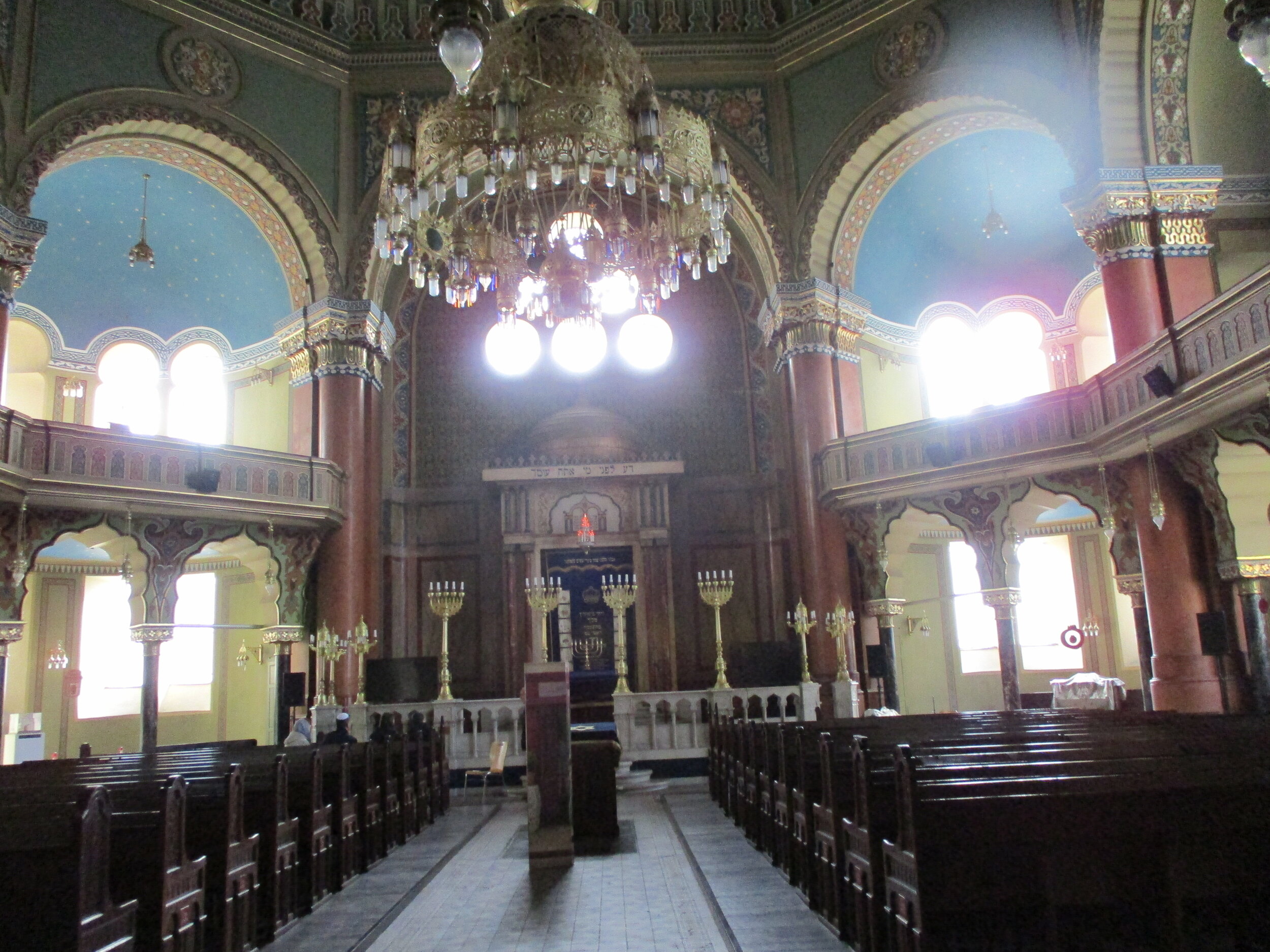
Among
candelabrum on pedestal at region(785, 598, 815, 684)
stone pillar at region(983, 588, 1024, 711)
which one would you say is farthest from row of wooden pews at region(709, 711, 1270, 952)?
candelabrum on pedestal at region(785, 598, 815, 684)

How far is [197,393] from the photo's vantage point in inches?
831

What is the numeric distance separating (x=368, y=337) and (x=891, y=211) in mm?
10504

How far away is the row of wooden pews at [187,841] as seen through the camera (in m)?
3.76

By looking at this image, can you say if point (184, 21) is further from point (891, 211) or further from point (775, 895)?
point (775, 895)

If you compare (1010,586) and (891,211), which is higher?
(891,211)

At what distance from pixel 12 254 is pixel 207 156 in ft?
14.6

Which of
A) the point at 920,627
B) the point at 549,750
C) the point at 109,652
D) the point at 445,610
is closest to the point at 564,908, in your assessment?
the point at 549,750

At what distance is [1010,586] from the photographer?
Answer: 15.7m

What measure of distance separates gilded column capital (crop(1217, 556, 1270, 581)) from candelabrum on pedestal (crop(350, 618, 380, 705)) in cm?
1300

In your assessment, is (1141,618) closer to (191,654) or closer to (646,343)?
(646,343)

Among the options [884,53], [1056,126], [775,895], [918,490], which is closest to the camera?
[775,895]

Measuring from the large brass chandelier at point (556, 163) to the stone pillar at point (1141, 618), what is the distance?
7889 millimetres

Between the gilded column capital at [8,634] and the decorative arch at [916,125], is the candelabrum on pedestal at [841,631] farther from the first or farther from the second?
the gilded column capital at [8,634]

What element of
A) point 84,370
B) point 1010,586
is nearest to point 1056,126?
point 1010,586
